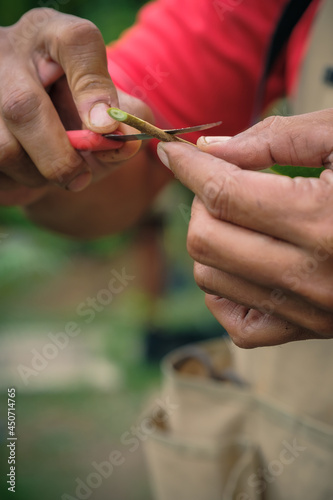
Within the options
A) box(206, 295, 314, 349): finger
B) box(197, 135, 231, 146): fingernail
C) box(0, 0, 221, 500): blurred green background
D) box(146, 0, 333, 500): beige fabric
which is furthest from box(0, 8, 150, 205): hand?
box(0, 0, 221, 500): blurred green background

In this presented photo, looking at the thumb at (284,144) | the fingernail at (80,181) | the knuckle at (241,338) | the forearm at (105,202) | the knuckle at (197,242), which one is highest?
the thumb at (284,144)

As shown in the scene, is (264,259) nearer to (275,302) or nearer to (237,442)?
(275,302)

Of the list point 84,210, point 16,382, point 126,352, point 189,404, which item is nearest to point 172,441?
point 189,404

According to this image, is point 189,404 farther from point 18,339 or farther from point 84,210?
point 18,339

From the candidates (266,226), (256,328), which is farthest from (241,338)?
(266,226)

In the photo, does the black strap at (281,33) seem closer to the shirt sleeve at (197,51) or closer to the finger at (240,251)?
the shirt sleeve at (197,51)

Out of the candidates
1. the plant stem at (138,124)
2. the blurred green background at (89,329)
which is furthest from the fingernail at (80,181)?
the blurred green background at (89,329)

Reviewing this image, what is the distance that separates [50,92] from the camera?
0.57 meters

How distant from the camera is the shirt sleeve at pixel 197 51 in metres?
0.79

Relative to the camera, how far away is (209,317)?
179cm

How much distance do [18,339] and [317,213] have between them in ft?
5.25

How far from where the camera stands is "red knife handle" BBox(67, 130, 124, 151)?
506mm

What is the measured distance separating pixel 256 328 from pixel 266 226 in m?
0.11

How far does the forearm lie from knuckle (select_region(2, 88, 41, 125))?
0.72ft
